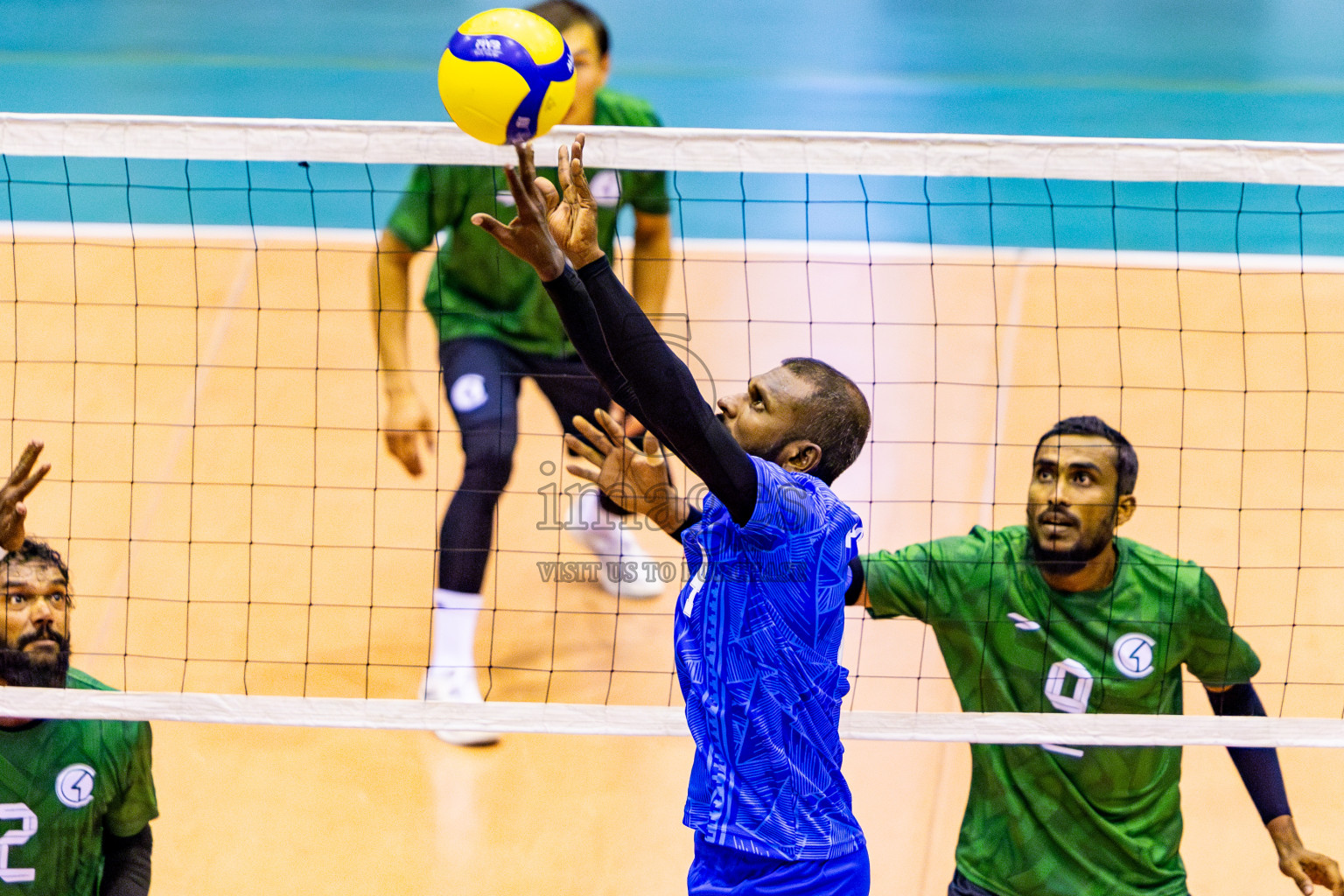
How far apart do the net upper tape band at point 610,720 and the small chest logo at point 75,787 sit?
0.13m

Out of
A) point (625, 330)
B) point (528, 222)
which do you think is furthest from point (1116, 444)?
point (528, 222)

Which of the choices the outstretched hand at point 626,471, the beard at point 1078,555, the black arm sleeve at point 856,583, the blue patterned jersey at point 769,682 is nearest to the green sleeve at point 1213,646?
the beard at point 1078,555

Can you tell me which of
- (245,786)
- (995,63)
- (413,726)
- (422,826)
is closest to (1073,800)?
(413,726)

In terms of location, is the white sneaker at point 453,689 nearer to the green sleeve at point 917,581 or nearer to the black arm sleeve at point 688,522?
the green sleeve at point 917,581

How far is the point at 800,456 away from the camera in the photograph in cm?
252

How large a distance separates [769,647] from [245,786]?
2432 mm

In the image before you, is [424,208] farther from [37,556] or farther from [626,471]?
[626,471]

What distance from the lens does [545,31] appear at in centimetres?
280

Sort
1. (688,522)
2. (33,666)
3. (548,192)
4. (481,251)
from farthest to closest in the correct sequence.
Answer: (481,251) < (33,666) < (688,522) < (548,192)

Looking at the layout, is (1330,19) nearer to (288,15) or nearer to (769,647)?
(288,15)

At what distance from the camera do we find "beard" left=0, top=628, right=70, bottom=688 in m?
3.18

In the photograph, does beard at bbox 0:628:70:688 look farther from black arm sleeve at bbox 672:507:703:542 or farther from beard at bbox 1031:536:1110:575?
beard at bbox 1031:536:1110:575

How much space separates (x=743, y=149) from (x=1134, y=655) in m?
1.62

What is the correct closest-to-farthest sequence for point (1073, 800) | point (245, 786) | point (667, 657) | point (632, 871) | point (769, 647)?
point (769, 647), point (1073, 800), point (632, 871), point (245, 786), point (667, 657)
